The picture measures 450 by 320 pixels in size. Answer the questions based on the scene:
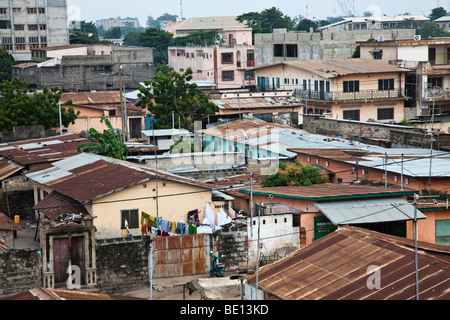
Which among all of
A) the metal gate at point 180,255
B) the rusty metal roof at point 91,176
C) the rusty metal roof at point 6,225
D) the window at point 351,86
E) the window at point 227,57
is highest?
the window at point 227,57

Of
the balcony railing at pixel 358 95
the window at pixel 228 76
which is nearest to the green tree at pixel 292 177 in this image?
the balcony railing at pixel 358 95

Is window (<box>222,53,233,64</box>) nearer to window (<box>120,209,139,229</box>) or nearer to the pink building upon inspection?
the pink building

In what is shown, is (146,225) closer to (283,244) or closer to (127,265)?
(127,265)

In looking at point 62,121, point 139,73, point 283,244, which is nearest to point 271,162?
point 283,244

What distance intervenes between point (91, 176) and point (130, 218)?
2593 millimetres

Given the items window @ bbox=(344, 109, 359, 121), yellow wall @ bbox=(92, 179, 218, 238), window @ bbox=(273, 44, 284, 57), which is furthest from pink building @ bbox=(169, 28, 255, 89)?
yellow wall @ bbox=(92, 179, 218, 238)

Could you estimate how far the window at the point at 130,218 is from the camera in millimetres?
20828

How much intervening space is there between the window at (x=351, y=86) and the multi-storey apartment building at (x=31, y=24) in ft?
179

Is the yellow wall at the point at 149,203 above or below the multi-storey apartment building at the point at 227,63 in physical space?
below

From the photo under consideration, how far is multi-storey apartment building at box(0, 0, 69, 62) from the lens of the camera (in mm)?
87562

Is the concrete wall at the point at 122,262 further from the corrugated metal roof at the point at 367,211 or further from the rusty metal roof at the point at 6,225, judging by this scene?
the corrugated metal roof at the point at 367,211

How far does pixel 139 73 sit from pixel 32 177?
4412cm

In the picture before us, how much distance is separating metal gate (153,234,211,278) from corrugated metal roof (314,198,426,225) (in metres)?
3.48
